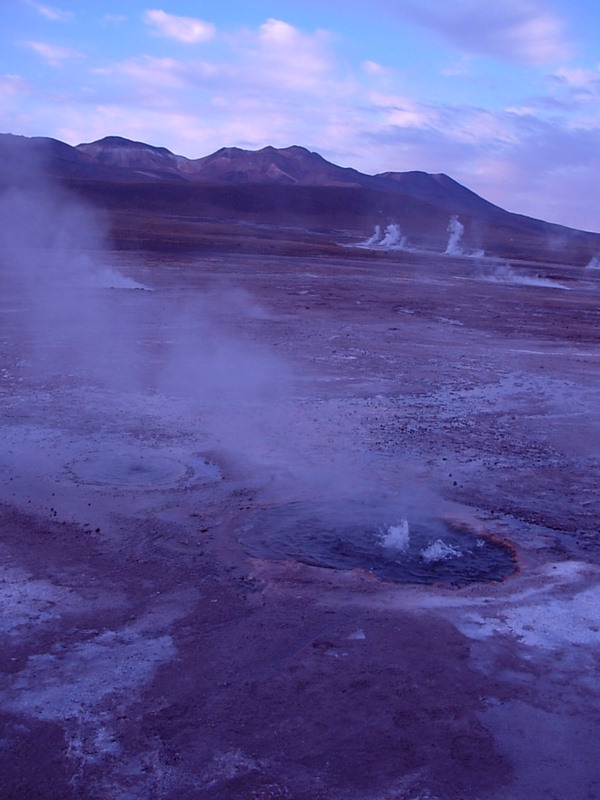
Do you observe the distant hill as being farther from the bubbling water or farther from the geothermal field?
the bubbling water

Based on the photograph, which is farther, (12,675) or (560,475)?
(560,475)

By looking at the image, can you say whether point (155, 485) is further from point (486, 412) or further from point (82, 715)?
point (486, 412)

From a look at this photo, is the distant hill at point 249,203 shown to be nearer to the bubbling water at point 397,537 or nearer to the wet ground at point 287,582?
the wet ground at point 287,582

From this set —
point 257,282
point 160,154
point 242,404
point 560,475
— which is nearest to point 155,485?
point 242,404

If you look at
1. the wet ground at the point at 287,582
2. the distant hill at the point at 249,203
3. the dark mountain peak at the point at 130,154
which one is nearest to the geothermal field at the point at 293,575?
the wet ground at the point at 287,582

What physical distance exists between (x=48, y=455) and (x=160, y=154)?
169 metres

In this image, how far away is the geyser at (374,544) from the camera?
6.38m

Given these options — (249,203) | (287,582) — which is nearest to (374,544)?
(287,582)

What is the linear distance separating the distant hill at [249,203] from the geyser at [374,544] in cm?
3013

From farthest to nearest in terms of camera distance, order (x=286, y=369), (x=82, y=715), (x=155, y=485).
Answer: (x=286, y=369) → (x=155, y=485) → (x=82, y=715)

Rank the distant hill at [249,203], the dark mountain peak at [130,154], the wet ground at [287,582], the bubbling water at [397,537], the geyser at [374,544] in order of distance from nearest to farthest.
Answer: the wet ground at [287,582], the geyser at [374,544], the bubbling water at [397,537], the distant hill at [249,203], the dark mountain peak at [130,154]

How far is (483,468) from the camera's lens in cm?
895

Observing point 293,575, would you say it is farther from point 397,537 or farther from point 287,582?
point 397,537

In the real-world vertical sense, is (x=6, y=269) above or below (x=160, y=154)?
below
